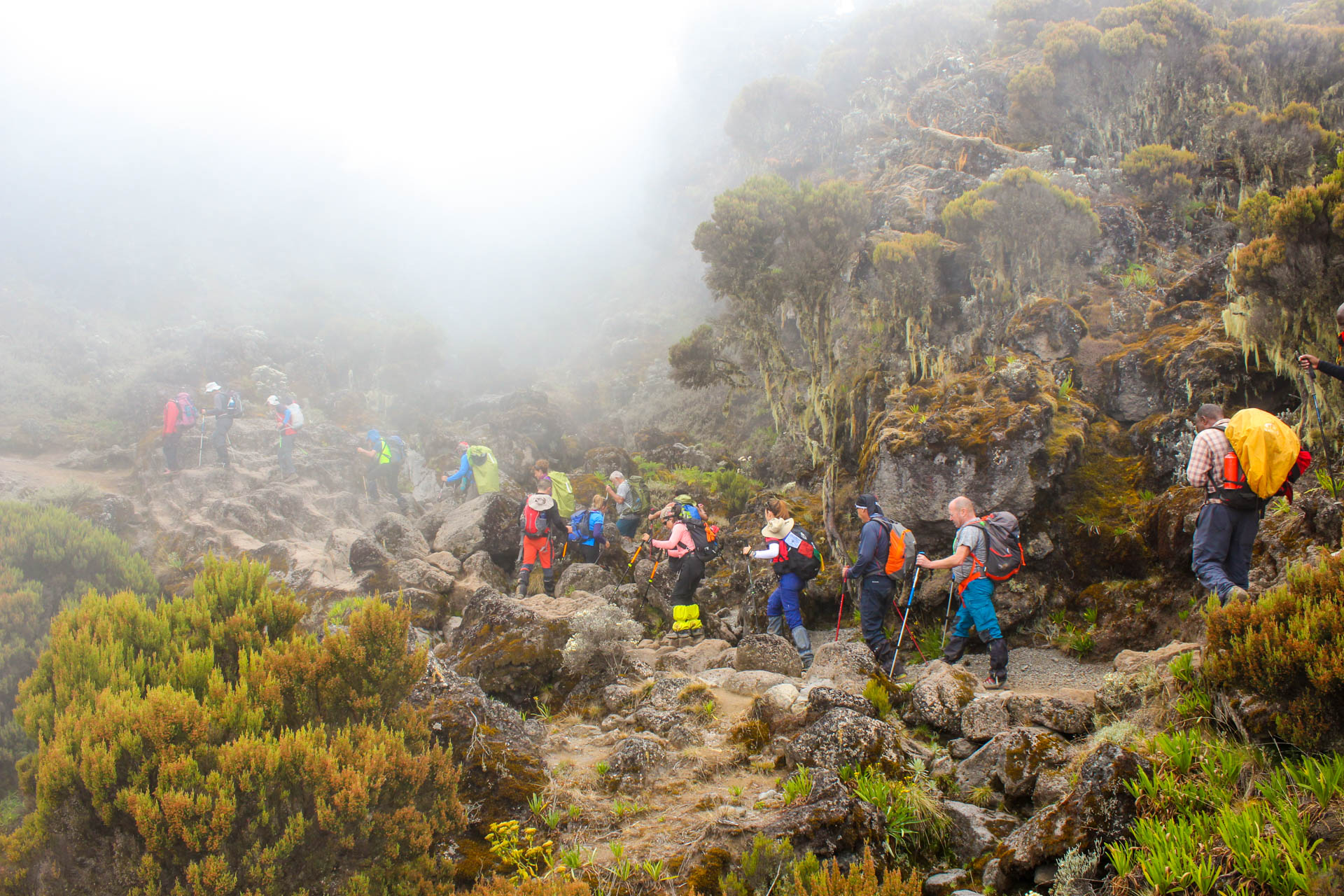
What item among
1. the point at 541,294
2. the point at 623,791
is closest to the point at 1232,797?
the point at 623,791

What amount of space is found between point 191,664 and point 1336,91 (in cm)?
2722

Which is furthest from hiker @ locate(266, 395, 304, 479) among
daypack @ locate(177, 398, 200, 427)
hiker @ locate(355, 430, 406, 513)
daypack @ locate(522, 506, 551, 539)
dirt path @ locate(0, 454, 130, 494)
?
daypack @ locate(522, 506, 551, 539)

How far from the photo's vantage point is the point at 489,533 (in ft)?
43.8

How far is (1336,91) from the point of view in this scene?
17.7 meters

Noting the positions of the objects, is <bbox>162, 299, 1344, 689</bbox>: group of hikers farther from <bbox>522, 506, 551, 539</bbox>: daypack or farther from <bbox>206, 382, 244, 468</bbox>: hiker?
<bbox>206, 382, 244, 468</bbox>: hiker

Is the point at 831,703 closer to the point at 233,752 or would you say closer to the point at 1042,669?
the point at 1042,669

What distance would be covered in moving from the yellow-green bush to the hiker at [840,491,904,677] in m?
4.94

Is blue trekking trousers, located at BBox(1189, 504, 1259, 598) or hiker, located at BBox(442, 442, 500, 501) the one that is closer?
blue trekking trousers, located at BBox(1189, 504, 1259, 598)

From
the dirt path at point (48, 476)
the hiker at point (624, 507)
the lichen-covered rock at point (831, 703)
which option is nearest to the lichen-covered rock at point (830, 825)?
the lichen-covered rock at point (831, 703)

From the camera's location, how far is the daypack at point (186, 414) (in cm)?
1727

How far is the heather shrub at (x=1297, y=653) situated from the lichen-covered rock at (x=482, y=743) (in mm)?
4499

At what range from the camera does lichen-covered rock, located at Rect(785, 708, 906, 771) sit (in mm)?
4586

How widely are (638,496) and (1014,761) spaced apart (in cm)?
1309

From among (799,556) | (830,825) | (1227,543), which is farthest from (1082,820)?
(799,556)
